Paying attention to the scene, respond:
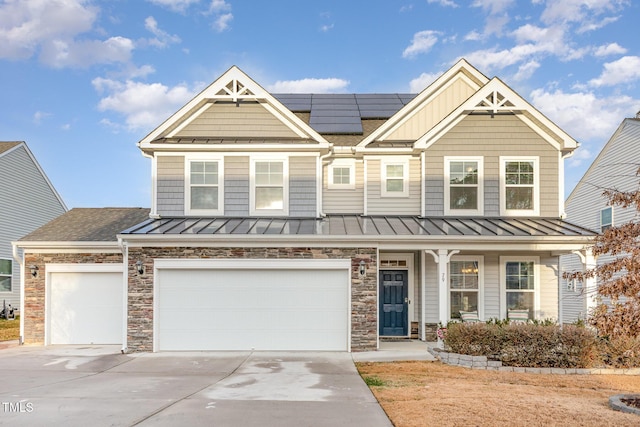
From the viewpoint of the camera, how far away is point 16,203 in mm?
25250

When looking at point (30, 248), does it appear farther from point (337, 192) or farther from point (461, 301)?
point (461, 301)

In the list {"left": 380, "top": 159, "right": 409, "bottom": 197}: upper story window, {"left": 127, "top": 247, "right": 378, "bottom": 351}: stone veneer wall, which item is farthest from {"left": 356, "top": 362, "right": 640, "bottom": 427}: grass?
{"left": 380, "top": 159, "right": 409, "bottom": 197}: upper story window

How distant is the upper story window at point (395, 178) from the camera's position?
16.3m

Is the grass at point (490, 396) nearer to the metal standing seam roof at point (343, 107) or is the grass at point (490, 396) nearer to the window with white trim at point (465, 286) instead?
the window with white trim at point (465, 286)

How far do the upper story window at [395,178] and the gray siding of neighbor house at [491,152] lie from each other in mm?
687

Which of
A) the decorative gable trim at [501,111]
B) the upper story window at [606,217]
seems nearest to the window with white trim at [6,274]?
the decorative gable trim at [501,111]

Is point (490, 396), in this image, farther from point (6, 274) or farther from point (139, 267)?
point (6, 274)

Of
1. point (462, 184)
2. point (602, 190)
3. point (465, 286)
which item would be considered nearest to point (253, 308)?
point (465, 286)

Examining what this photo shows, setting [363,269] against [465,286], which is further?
[465,286]

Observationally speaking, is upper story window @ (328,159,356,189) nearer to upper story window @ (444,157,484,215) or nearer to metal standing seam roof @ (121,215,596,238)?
metal standing seam roof @ (121,215,596,238)

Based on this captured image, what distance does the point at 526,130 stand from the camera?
1589 cm

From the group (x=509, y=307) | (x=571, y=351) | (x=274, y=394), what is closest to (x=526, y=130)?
(x=509, y=307)

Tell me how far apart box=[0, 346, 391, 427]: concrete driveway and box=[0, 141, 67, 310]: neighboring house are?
12434mm

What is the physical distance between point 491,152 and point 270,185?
6.49 m
